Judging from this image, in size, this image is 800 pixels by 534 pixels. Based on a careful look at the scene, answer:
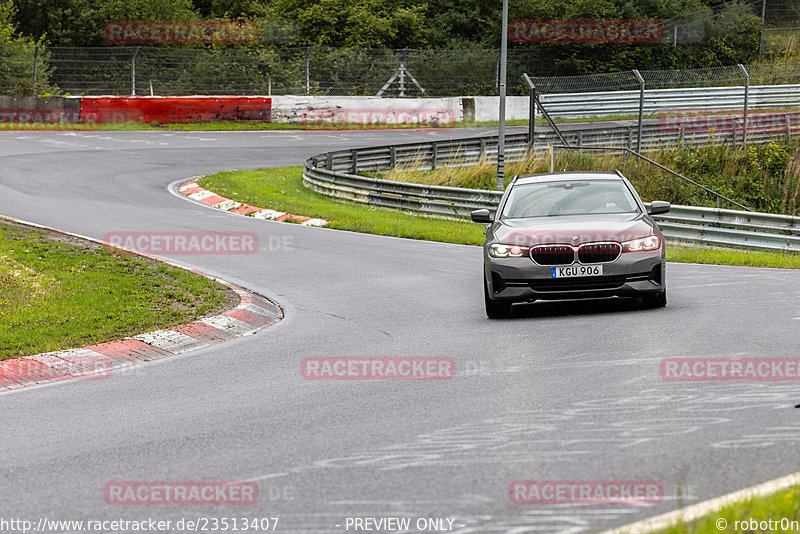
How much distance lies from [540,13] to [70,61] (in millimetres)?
25466

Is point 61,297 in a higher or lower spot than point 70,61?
lower

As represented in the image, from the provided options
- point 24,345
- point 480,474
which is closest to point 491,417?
point 480,474

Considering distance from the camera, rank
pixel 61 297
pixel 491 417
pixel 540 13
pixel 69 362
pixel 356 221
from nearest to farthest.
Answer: pixel 491 417 < pixel 69 362 < pixel 61 297 < pixel 356 221 < pixel 540 13

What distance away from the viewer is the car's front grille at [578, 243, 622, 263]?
34.9ft

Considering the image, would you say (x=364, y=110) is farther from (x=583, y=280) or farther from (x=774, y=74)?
(x=583, y=280)

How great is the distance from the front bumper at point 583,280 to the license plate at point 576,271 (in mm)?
38

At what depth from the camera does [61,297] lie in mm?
11859

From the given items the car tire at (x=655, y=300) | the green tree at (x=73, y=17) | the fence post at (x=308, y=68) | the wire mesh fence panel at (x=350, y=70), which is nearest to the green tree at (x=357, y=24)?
the green tree at (x=73, y=17)

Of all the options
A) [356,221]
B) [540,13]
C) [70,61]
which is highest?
[540,13]

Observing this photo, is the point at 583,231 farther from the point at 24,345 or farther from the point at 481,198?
the point at 481,198

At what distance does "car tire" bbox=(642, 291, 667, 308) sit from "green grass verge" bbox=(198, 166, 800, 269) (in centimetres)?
528

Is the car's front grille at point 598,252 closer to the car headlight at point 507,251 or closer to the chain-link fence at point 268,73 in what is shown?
the car headlight at point 507,251

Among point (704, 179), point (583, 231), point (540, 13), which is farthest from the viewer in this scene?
point (540, 13)

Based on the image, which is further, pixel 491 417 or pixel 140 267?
pixel 140 267
